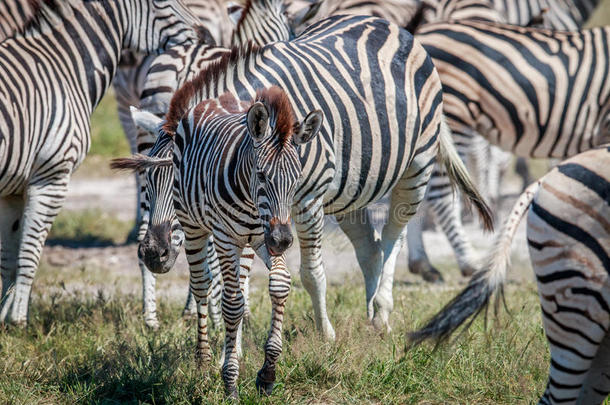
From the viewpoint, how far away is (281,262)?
13.4 feet

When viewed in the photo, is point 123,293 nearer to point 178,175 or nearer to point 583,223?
point 178,175

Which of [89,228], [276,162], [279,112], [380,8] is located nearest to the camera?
[276,162]

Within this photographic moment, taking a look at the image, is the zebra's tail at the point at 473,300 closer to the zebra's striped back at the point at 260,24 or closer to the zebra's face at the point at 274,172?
the zebra's face at the point at 274,172

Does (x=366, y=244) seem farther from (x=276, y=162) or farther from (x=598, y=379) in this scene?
(x=598, y=379)

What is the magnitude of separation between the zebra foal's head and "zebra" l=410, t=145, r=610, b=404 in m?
1.07

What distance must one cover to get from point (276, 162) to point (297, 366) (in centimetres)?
127

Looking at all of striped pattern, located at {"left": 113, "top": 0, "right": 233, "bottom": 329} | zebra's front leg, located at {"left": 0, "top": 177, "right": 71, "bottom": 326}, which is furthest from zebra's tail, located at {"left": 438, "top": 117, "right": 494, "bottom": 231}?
zebra's front leg, located at {"left": 0, "top": 177, "right": 71, "bottom": 326}

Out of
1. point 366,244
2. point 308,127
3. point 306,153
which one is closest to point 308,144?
point 306,153

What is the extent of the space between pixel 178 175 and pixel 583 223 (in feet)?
6.75

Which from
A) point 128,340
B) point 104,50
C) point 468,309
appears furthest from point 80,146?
point 468,309

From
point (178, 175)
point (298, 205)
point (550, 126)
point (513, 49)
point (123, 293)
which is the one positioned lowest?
point (123, 293)

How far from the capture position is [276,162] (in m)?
3.66

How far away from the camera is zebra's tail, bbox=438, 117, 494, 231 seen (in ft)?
18.7

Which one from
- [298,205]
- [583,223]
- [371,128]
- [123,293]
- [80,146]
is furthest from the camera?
[123,293]
